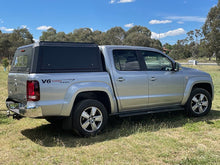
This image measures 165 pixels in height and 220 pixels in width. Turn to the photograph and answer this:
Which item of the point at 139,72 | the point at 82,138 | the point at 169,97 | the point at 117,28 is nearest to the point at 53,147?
the point at 82,138

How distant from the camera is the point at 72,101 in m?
4.66

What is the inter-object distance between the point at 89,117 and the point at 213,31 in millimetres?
37009

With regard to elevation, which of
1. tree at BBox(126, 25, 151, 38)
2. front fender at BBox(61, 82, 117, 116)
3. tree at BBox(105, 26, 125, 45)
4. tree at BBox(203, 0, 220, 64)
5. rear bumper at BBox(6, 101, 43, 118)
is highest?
tree at BBox(126, 25, 151, 38)

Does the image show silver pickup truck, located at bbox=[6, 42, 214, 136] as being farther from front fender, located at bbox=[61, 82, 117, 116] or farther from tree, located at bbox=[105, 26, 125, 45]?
tree, located at bbox=[105, 26, 125, 45]

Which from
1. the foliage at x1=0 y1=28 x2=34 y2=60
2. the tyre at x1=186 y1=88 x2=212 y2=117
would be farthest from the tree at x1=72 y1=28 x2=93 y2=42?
the tyre at x1=186 y1=88 x2=212 y2=117

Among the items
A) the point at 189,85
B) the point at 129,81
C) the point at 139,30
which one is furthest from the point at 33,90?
the point at 139,30

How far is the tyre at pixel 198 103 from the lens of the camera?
6402 mm

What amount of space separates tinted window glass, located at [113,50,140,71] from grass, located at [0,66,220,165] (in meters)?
1.35

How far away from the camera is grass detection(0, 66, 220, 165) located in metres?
3.85

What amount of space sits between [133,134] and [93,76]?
1.44 m

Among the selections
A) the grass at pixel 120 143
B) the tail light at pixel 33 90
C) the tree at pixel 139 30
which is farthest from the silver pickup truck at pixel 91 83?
the tree at pixel 139 30

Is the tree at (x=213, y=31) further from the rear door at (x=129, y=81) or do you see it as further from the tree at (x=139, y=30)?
the rear door at (x=129, y=81)

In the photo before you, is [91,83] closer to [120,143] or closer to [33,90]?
[33,90]

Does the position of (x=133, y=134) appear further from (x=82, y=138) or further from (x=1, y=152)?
(x=1, y=152)
